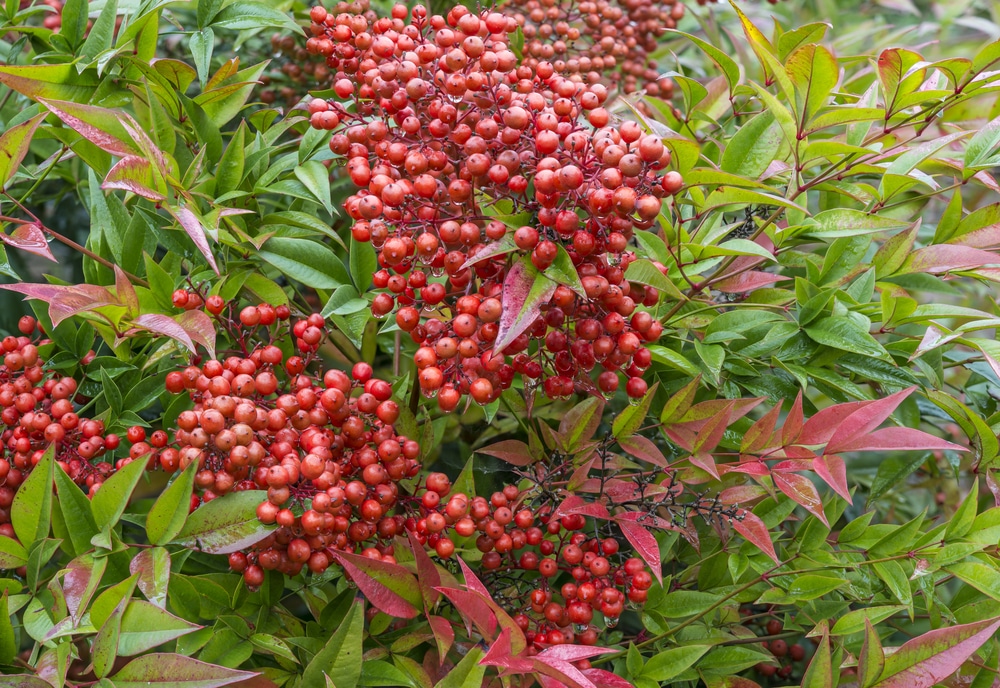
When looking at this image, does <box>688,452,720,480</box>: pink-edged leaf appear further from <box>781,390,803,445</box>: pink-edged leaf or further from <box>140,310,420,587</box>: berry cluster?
<box>140,310,420,587</box>: berry cluster

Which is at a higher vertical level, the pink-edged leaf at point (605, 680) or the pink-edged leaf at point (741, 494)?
the pink-edged leaf at point (741, 494)

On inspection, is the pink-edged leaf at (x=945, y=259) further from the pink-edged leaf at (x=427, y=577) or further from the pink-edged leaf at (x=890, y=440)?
the pink-edged leaf at (x=427, y=577)

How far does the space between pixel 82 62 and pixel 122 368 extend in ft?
1.20


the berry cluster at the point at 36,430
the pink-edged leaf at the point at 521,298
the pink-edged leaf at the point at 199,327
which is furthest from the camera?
the berry cluster at the point at 36,430

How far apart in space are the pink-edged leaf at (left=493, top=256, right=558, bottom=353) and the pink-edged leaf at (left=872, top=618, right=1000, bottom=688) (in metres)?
0.49

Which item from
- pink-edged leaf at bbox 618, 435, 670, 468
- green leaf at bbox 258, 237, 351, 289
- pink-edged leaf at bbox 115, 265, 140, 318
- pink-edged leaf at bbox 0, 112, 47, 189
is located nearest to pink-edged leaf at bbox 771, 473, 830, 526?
pink-edged leaf at bbox 618, 435, 670, 468

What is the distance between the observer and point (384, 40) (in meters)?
0.85

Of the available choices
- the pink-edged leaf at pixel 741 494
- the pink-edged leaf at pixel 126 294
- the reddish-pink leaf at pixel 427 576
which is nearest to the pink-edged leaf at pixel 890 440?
the pink-edged leaf at pixel 741 494

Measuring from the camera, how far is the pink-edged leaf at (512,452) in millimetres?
924

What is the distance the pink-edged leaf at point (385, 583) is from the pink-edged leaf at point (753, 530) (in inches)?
13.3

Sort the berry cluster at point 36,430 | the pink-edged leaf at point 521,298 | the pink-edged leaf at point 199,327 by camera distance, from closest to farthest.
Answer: the pink-edged leaf at point 521,298 < the pink-edged leaf at point 199,327 < the berry cluster at point 36,430

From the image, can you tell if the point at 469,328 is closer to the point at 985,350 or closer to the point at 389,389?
the point at 389,389

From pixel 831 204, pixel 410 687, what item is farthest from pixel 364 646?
pixel 831 204

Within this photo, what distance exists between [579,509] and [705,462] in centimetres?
15
